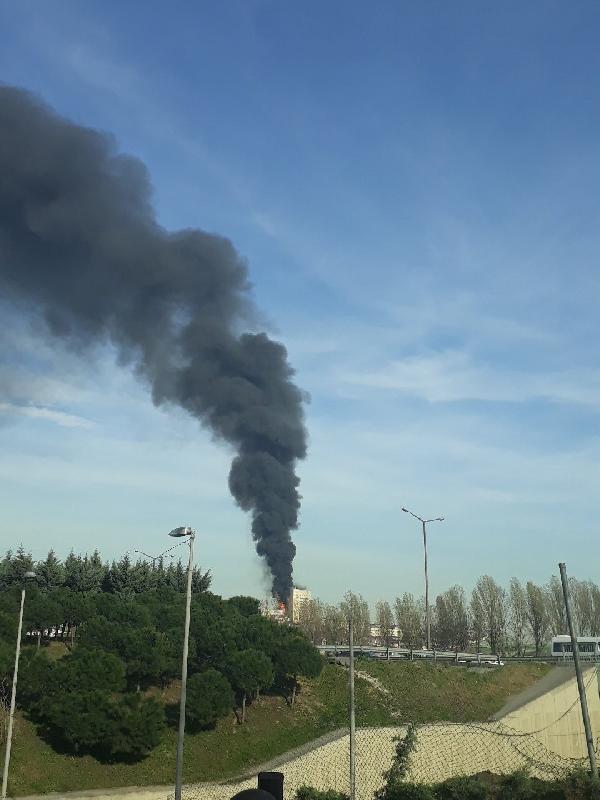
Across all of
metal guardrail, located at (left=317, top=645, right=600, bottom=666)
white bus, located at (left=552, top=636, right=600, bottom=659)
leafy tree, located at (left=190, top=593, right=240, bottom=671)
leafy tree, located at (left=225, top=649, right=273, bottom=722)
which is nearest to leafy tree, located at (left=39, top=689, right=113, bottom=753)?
leafy tree, located at (left=225, top=649, right=273, bottom=722)

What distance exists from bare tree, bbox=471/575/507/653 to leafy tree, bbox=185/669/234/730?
7514 centimetres

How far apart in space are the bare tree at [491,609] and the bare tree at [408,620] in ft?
41.4

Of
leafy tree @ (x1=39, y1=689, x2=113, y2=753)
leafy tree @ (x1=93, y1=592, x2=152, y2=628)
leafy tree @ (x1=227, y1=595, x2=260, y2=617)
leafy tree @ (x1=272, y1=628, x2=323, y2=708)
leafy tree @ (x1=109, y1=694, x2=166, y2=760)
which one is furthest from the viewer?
leafy tree @ (x1=227, y1=595, x2=260, y2=617)

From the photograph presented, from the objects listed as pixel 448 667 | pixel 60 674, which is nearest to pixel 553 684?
pixel 448 667

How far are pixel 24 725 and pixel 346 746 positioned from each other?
1725 centimetres

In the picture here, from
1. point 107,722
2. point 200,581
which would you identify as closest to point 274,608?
point 200,581

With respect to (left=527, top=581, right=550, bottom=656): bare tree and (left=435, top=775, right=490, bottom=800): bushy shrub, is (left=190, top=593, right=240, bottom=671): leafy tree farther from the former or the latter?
(left=527, top=581, right=550, bottom=656): bare tree

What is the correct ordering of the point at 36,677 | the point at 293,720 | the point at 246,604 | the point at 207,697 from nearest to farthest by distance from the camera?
the point at 36,677 < the point at 207,697 < the point at 293,720 < the point at 246,604

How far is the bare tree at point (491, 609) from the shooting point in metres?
107

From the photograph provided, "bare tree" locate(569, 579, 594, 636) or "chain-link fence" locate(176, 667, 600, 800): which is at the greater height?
"bare tree" locate(569, 579, 594, 636)

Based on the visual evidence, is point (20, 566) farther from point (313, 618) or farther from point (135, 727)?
point (313, 618)

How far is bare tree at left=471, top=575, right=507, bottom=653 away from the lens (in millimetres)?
107375

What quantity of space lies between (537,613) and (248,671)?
78.6 meters

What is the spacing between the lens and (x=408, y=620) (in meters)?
122
